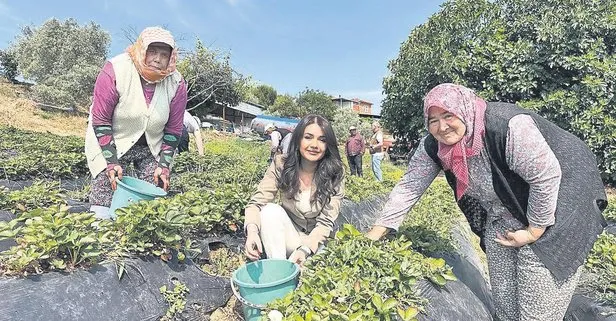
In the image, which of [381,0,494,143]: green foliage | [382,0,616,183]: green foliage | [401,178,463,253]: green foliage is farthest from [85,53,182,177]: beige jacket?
[381,0,494,143]: green foliage

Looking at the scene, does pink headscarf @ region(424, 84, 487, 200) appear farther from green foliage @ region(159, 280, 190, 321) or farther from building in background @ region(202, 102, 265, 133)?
building in background @ region(202, 102, 265, 133)

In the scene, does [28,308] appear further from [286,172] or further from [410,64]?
[410,64]

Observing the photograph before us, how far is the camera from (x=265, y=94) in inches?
1866

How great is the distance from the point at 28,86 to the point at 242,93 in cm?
1241

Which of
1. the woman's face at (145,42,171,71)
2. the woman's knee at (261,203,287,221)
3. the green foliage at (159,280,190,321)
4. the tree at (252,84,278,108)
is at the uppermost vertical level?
the tree at (252,84,278,108)

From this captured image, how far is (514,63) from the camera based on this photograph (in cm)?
989

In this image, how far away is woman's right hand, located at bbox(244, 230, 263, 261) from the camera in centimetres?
211

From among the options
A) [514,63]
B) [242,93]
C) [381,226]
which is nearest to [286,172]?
[381,226]

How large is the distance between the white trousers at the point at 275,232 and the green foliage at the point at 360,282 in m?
0.34

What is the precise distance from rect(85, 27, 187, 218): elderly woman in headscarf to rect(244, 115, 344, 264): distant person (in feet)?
2.49

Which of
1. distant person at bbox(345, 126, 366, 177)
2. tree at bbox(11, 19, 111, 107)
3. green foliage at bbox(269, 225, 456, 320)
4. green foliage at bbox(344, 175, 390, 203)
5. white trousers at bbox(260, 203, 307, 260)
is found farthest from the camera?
tree at bbox(11, 19, 111, 107)

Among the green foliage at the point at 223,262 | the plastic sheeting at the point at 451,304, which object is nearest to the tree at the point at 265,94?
the green foliage at the point at 223,262

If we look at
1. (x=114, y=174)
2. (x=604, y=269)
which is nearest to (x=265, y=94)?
(x=114, y=174)

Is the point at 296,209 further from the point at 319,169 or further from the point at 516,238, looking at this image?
the point at 516,238
